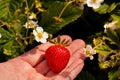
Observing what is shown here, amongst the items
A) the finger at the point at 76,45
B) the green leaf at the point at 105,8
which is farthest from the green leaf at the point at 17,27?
the green leaf at the point at 105,8

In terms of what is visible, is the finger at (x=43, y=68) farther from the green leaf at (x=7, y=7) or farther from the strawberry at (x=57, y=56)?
the green leaf at (x=7, y=7)

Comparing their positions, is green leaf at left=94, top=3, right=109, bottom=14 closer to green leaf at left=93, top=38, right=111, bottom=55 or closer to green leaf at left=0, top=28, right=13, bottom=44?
green leaf at left=93, top=38, right=111, bottom=55

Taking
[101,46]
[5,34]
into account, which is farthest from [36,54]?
[101,46]

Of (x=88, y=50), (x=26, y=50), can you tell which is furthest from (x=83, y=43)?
(x=26, y=50)

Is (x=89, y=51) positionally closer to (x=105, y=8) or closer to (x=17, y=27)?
(x=105, y=8)

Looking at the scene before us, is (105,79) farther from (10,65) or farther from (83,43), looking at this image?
(10,65)

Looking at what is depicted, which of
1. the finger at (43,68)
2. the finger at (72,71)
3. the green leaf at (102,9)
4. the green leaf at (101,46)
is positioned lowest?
the finger at (43,68)
